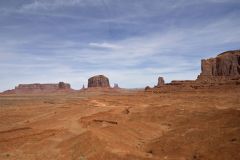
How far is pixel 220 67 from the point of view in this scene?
81188 mm

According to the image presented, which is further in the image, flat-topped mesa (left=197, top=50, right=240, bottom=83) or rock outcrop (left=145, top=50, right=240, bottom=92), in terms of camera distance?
flat-topped mesa (left=197, top=50, right=240, bottom=83)

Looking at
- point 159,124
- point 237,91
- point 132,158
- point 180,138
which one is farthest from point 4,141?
point 237,91

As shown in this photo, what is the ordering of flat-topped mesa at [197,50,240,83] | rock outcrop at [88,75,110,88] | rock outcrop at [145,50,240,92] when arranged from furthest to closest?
rock outcrop at [88,75,110,88]
flat-topped mesa at [197,50,240,83]
rock outcrop at [145,50,240,92]

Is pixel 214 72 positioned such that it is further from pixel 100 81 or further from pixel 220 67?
pixel 100 81

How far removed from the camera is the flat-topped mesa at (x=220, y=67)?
77506 millimetres

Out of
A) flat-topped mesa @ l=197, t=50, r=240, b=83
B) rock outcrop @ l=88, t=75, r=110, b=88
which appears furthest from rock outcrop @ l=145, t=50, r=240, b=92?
rock outcrop @ l=88, t=75, r=110, b=88

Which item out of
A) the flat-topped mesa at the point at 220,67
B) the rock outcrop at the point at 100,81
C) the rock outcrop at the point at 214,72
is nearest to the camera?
the rock outcrop at the point at 214,72

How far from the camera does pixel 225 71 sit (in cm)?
7919

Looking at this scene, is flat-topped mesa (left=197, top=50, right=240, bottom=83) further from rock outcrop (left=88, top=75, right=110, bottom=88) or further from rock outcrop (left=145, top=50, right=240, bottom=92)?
rock outcrop (left=88, top=75, right=110, bottom=88)

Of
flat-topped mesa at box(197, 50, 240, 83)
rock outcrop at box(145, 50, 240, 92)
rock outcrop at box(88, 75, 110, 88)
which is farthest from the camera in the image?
rock outcrop at box(88, 75, 110, 88)

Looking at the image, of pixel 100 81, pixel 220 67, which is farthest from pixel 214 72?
pixel 100 81

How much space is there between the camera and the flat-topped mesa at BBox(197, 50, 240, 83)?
7751 centimetres

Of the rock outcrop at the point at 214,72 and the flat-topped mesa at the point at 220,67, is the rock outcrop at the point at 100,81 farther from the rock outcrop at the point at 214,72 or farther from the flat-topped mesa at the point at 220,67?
the flat-topped mesa at the point at 220,67

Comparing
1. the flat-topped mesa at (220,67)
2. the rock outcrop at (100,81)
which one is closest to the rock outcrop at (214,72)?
the flat-topped mesa at (220,67)
